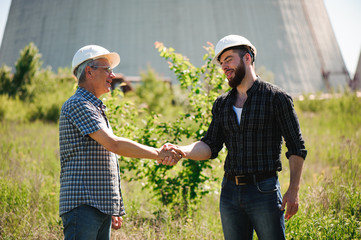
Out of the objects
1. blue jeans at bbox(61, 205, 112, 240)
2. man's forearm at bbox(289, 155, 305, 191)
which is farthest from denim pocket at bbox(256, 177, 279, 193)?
blue jeans at bbox(61, 205, 112, 240)

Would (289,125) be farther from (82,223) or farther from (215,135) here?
(82,223)

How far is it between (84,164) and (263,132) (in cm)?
118

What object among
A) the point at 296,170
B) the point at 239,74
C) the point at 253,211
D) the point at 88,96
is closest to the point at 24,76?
the point at 88,96

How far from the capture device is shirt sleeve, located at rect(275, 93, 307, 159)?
198 centimetres

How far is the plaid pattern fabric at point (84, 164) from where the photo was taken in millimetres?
1841

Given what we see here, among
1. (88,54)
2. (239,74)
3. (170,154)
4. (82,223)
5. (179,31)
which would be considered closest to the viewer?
(82,223)

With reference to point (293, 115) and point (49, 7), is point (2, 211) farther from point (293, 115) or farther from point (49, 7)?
point (49, 7)

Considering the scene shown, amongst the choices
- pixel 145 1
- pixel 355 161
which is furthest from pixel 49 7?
pixel 355 161

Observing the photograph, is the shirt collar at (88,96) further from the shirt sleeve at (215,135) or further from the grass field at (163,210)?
the grass field at (163,210)

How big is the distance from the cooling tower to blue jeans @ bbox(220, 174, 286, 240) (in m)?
21.9

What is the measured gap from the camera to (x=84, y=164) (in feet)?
6.17

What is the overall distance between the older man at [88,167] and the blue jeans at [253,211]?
709mm

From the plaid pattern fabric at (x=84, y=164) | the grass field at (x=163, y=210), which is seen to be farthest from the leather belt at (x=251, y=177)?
the grass field at (x=163, y=210)

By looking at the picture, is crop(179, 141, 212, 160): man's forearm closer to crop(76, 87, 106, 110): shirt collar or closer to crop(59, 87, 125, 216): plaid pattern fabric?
crop(59, 87, 125, 216): plaid pattern fabric
